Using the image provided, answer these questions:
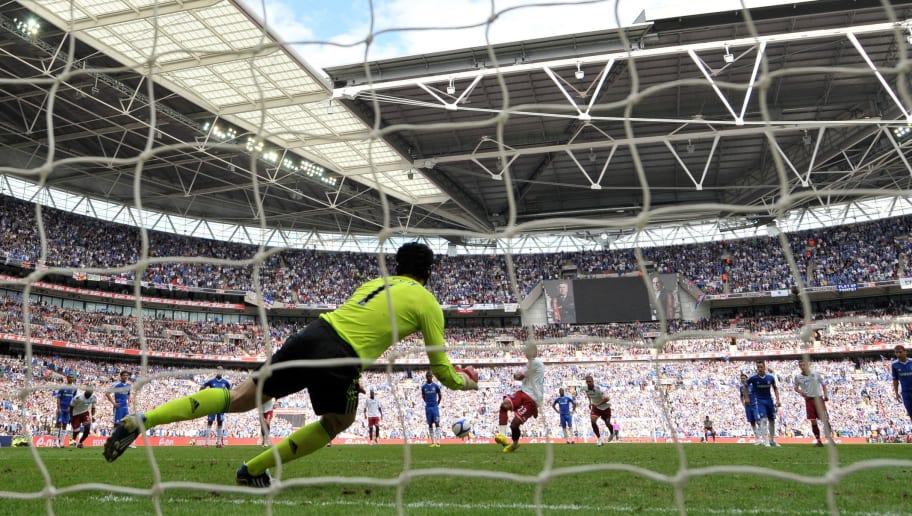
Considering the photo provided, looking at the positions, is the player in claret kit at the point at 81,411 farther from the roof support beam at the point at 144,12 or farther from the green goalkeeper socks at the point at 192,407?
the green goalkeeper socks at the point at 192,407

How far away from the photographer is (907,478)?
562cm

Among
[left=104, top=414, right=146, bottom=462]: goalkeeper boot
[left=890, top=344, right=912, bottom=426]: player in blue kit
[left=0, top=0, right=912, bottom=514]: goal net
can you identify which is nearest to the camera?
[left=104, top=414, right=146, bottom=462]: goalkeeper boot

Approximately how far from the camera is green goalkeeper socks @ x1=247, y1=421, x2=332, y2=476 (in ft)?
14.2

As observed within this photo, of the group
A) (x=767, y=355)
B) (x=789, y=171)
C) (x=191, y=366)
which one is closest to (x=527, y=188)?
(x=789, y=171)

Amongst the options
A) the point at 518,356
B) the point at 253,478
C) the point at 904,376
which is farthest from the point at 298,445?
the point at 518,356

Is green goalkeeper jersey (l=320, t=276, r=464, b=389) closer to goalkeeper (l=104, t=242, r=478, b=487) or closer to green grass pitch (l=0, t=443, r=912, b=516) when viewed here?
goalkeeper (l=104, t=242, r=478, b=487)

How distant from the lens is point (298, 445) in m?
4.36

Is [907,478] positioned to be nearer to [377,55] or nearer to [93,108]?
[377,55]

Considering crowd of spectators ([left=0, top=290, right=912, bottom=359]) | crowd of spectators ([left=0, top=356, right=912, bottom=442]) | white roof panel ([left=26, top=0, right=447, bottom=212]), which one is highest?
white roof panel ([left=26, top=0, right=447, bottom=212])

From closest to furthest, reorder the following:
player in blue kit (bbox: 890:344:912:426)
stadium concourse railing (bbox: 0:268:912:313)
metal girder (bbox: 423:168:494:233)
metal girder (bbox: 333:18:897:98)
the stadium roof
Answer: player in blue kit (bbox: 890:344:912:426), metal girder (bbox: 333:18:897:98), the stadium roof, metal girder (bbox: 423:168:494:233), stadium concourse railing (bbox: 0:268:912:313)

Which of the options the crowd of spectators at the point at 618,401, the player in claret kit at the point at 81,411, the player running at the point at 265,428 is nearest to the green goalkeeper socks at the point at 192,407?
the player running at the point at 265,428

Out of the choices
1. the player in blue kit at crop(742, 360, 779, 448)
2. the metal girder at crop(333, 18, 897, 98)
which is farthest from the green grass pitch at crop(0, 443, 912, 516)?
the metal girder at crop(333, 18, 897, 98)

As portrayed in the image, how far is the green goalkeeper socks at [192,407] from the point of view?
3.81 meters

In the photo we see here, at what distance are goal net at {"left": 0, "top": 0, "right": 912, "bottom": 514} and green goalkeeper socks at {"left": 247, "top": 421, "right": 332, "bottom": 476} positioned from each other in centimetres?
23
